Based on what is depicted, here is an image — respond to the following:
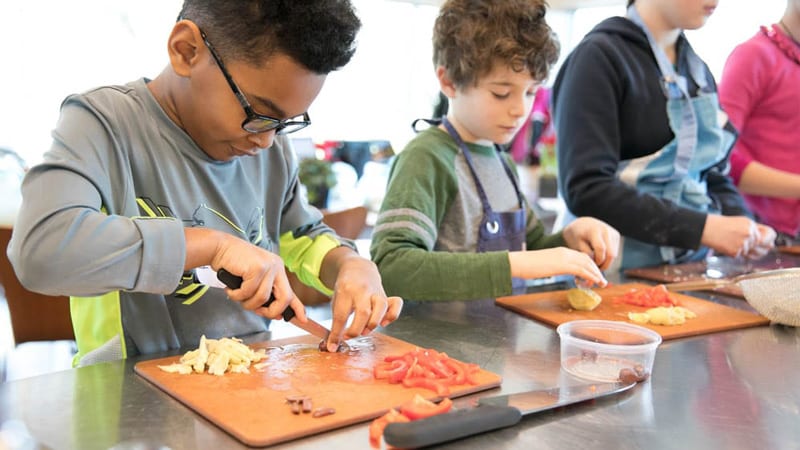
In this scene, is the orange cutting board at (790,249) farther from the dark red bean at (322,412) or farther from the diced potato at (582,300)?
the dark red bean at (322,412)

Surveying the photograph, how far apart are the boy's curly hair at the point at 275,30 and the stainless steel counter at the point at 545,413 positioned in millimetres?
446

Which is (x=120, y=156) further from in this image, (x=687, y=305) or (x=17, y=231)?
(x=687, y=305)

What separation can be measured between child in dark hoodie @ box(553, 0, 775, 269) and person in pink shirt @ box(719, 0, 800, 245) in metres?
0.24

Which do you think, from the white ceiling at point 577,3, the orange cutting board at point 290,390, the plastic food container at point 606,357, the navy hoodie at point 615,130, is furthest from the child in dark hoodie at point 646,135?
the white ceiling at point 577,3

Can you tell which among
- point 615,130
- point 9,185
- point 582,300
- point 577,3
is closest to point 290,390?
point 582,300

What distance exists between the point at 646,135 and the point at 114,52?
3.01 meters

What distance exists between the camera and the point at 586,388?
94 centimetres

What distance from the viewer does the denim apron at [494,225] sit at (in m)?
1.54

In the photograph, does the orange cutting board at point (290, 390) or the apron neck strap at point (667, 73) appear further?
the apron neck strap at point (667, 73)

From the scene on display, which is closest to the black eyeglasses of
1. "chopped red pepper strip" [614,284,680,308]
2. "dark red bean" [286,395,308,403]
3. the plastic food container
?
"dark red bean" [286,395,308,403]

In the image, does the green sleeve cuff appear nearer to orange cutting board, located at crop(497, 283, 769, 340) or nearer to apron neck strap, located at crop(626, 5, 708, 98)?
orange cutting board, located at crop(497, 283, 769, 340)

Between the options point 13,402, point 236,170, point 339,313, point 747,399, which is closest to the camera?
point 13,402

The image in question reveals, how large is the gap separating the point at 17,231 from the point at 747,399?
946mm

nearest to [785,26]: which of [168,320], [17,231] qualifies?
[168,320]
